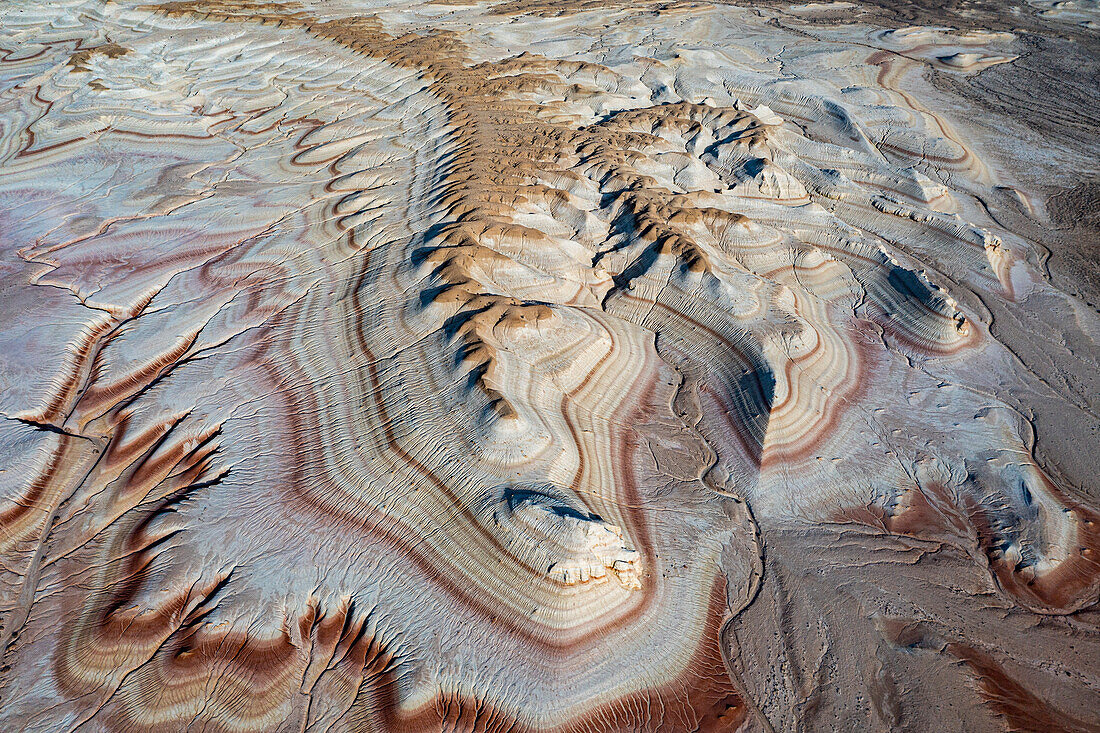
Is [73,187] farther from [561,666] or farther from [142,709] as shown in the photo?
[561,666]

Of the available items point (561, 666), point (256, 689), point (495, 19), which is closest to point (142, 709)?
point (256, 689)

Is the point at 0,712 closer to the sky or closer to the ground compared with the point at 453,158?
closer to the ground

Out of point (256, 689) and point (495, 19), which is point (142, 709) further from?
point (495, 19)

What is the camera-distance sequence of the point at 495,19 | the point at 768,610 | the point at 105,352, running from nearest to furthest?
the point at 768,610 → the point at 105,352 → the point at 495,19

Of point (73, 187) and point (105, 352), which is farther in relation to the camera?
point (73, 187)

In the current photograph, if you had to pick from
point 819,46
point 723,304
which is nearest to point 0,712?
point 723,304

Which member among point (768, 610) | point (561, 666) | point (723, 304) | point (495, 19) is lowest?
point (768, 610)

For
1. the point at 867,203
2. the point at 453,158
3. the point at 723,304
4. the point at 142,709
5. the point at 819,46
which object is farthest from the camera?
the point at 819,46
